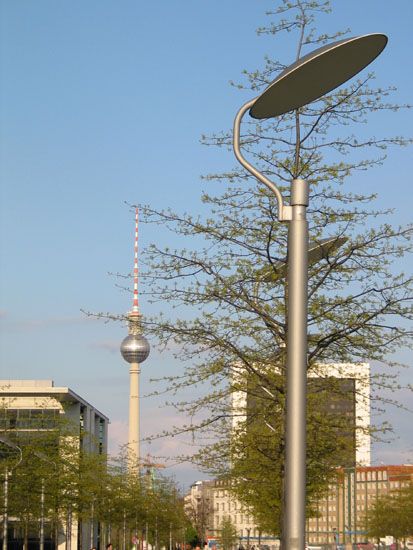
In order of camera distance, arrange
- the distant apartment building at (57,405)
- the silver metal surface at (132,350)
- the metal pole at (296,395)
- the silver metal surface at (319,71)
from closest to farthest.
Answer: the metal pole at (296,395) → the silver metal surface at (319,71) → the distant apartment building at (57,405) → the silver metal surface at (132,350)

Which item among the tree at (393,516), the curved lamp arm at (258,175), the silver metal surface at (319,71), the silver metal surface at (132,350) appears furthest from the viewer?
the silver metal surface at (132,350)

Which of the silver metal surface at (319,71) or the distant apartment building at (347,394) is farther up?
the silver metal surface at (319,71)

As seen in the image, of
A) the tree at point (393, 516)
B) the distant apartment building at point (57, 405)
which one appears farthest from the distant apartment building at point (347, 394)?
the distant apartment building at point (57, 405)

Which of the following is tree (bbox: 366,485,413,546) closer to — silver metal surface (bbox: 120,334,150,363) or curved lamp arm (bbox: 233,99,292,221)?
silver metal surface (bbox: 120,334,150,363)

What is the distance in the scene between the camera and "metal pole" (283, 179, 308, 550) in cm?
991

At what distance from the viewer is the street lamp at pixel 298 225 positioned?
992cm

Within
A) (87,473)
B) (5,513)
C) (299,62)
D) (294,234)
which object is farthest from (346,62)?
(87,473)

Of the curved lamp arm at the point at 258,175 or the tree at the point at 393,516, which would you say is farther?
the tree at the point at 393,516

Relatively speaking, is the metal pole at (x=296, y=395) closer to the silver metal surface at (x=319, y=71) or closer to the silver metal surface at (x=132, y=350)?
the silver metal surface at (x=319, y=71)

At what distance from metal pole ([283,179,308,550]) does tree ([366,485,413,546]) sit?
7753 centimetres

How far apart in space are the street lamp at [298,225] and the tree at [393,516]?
3043 inches

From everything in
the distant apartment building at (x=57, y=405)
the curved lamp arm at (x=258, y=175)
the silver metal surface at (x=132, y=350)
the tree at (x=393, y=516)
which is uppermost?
the silver metal surface at (x=132, y=350)

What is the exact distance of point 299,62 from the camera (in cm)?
1055

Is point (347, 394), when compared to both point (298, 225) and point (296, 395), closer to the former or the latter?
point (298, 225)
